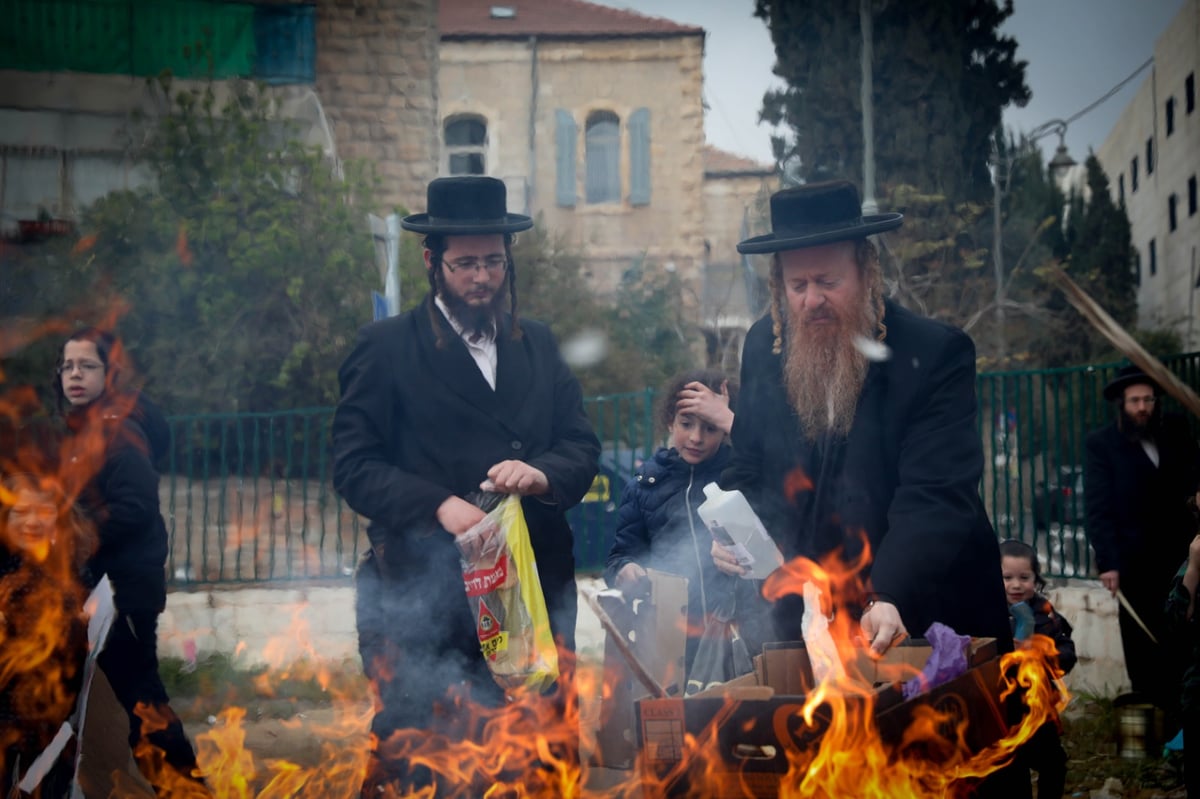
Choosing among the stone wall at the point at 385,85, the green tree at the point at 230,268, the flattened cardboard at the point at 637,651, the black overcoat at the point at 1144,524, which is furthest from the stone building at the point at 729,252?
the flattened cardboard at the point at 637,651

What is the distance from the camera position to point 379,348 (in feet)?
13.9

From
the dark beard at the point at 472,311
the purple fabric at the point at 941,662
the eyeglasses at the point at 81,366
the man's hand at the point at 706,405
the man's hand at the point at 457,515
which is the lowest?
the purple fabric at the point at 941,662

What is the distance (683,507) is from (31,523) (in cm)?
279

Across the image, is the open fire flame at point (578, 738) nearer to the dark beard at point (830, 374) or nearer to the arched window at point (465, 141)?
the dark beard at point (830, 374)

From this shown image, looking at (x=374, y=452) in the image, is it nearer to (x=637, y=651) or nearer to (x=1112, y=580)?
(x=637, y=651)

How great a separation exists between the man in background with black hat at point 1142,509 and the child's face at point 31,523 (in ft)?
18.8

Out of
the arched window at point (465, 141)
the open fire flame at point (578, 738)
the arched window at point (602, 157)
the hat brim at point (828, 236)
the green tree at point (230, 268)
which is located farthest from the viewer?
the arched window at point (602, 157)

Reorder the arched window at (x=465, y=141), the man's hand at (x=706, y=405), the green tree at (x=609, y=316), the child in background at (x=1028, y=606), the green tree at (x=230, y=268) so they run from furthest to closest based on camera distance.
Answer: the arched window at (x=465, y=141) → the green tree at (x=609, y=316) → the green tree at (x=230, y=268) → the child in background at (x=1028, y=606) → the man's hand at (x=706, y=405)

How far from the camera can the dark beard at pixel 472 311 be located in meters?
4.27

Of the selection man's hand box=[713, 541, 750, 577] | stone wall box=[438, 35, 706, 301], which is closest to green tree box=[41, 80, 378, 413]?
man's hand box=[713, 541, 750, 577]

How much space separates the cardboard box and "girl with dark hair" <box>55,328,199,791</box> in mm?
2863

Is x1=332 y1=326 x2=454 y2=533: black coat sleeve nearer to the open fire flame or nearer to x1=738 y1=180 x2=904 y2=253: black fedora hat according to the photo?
the open fire flame

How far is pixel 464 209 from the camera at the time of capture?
13.9ft

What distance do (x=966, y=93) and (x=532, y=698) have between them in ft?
61.9
